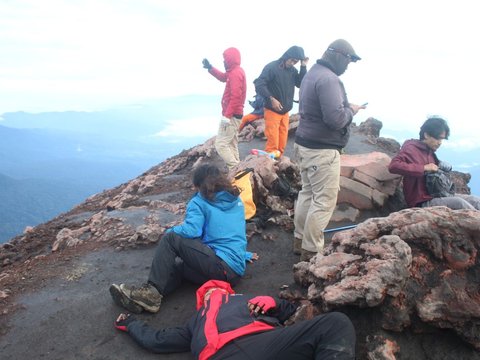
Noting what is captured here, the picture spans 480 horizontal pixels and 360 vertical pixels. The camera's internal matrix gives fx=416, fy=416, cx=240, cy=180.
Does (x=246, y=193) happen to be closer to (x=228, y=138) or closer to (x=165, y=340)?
(x=228, y=138)

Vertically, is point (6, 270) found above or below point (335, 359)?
below

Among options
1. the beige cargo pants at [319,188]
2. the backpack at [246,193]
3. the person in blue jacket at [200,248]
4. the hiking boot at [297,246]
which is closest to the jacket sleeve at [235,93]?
the backpack at [246,193]

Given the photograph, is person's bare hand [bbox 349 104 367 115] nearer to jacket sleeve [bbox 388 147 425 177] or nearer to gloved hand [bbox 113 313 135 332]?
jacket sleeve [bbox 388 147 425 177]

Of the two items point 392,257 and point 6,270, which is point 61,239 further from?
point 392,257

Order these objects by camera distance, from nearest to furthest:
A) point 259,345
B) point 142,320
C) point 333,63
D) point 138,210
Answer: point 259,345 < point 142,320 < point 333,63 < point 138,210

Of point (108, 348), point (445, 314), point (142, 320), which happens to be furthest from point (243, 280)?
point (445, 314)

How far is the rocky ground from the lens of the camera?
4.14m

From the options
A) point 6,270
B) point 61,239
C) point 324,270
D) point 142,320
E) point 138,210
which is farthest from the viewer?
point 138,210

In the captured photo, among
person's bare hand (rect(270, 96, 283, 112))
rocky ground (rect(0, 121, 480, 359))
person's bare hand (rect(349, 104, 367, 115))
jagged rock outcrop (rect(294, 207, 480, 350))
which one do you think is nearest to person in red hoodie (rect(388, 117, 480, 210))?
person's bare hand (rect(349, 104, 367, 115))

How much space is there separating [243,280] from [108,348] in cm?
225

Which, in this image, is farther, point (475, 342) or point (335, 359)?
Answer: point (475, 342)

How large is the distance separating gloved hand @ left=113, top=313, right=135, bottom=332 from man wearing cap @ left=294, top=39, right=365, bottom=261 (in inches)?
112

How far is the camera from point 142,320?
5398 millimetres

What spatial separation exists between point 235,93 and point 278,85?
1.20 metres
